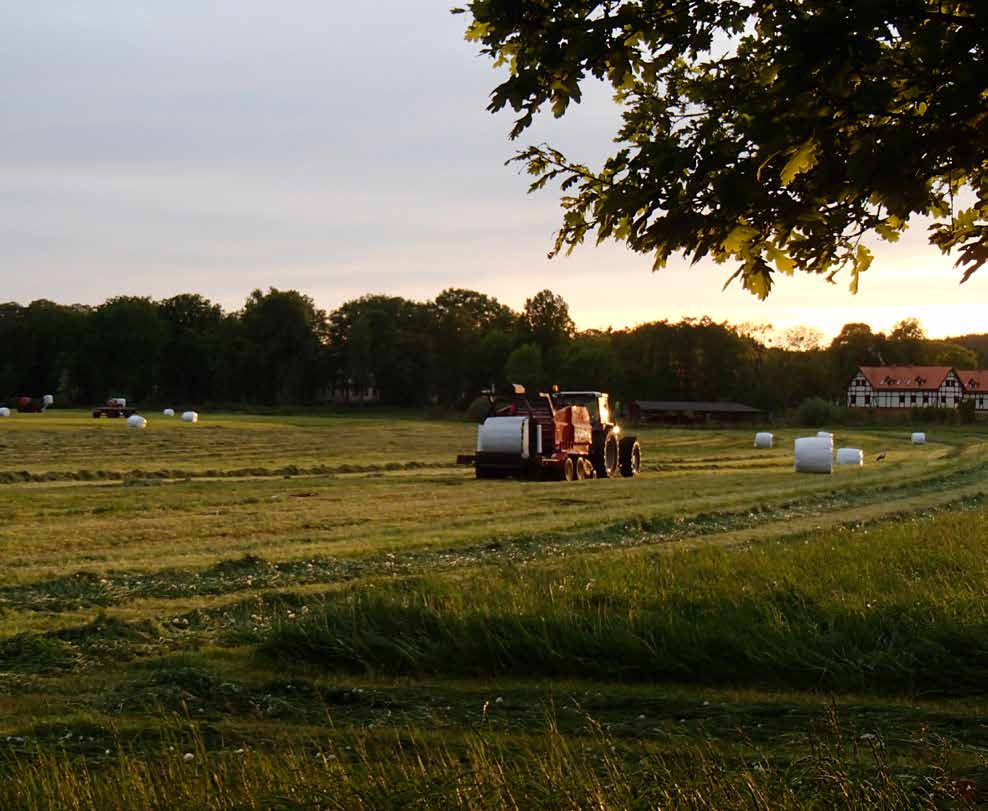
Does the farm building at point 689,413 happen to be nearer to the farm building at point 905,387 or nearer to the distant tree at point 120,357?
the farm building at point 905,387

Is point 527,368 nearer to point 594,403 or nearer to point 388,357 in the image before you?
point 388,357

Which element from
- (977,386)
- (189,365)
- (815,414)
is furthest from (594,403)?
(977,386)

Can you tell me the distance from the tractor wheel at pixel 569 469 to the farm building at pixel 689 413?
209ft

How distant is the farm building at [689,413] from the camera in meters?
93.8

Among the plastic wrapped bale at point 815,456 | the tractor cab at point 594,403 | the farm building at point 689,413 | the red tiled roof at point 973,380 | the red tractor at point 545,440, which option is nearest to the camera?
the red tractor at point 545,440

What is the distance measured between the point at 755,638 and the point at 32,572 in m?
8.94

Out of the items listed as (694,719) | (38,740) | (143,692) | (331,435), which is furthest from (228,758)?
(331,435)

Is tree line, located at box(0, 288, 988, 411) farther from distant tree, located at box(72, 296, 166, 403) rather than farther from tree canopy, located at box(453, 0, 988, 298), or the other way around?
tree canopy, located at box(453, 0, 988, 298)

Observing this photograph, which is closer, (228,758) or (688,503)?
(228,758)

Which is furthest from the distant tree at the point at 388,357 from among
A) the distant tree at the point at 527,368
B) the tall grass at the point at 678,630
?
the tall grass at the point at 678,630

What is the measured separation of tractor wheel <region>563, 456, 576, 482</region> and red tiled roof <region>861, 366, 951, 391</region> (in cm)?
9683

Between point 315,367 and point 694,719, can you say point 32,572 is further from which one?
point 315,367

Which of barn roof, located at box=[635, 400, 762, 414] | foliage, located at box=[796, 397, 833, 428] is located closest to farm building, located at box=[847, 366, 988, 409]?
barn roof, located at box=[635, 400, 762, 414]

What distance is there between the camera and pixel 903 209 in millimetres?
5480
